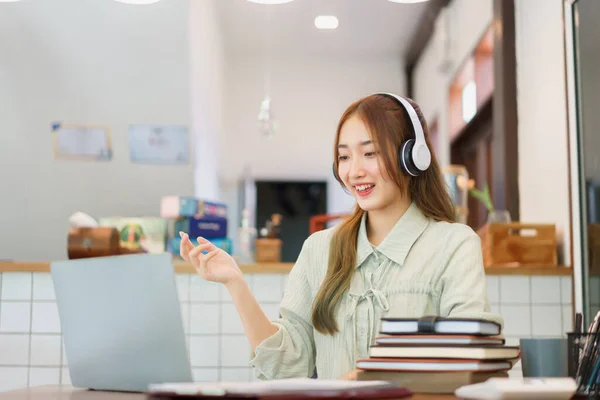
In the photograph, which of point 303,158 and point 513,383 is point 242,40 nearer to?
point 303,158

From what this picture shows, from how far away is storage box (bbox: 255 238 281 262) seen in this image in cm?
372

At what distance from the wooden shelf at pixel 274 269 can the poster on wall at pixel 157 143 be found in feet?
5.84

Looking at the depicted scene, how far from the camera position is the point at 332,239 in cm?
193

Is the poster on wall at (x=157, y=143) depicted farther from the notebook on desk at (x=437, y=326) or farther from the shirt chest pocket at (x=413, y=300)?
the notebook on desk at (x=437, y=326)

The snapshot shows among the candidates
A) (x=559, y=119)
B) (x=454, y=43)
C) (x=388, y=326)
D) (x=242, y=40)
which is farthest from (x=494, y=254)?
(x=242, y=40)

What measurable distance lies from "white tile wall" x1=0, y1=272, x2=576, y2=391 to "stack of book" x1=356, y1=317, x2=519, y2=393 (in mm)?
2108

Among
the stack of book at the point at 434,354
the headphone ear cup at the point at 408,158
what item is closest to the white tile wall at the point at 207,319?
the headphone ear cup at the point at 408,158

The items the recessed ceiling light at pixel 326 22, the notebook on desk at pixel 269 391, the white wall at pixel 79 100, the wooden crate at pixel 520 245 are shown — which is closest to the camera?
the notebook on desk at pixel 269 391

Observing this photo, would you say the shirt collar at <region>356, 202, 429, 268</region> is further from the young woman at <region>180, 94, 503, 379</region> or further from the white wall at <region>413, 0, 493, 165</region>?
the white wall at <region>413, 0, 493, 165</region>

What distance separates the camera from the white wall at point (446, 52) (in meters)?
5.65

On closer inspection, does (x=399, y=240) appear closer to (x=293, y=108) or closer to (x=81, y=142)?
(x=81, y=142)

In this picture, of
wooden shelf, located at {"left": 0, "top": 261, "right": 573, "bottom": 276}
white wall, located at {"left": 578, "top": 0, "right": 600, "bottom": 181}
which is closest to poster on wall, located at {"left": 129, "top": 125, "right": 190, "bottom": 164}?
wooden shelf, located at {"left": 0, "top": 261, "right": 573, "bottom": 276}

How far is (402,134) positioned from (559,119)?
1965mm

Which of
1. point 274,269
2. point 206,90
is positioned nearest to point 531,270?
point 274,269
